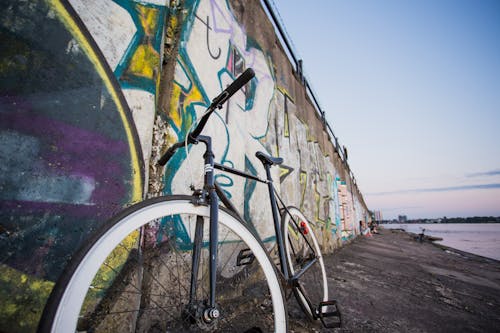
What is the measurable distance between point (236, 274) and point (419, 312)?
1997 millimetres

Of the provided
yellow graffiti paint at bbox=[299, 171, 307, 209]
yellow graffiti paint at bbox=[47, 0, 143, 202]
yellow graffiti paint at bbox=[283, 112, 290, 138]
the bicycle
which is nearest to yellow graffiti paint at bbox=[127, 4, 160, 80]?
yellow graffiti paint at bbox=[47, 0, 143, 202]

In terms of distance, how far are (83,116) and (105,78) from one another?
0.93 ft

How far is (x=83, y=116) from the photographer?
48.9 inches

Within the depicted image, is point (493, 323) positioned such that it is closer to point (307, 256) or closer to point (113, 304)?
point (307, 256)

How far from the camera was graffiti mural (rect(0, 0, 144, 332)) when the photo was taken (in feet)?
3.26

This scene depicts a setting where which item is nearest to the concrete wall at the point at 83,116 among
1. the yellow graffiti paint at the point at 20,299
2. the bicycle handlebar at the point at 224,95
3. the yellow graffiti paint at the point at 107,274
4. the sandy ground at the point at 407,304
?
the yellow graffiti paint at the point at 20,299

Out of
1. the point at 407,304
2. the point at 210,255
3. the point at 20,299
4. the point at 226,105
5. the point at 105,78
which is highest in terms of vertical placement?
the point at 226,105

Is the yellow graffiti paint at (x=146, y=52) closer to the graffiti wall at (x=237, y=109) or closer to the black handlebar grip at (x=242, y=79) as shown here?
the graffiti wall at (x=237, y=109)

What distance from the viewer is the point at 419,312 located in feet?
7.53

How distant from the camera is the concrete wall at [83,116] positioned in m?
1.01

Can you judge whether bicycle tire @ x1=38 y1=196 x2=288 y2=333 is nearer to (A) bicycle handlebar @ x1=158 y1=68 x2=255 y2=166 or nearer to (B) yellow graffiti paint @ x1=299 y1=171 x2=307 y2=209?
(A) bicycle handlebar @ x1=158 y1=68 x2=255 y2=166

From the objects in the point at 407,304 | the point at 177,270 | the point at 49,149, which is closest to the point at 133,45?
the point at 49,149

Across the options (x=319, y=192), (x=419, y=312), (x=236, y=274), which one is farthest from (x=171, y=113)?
(x=319, y=192)

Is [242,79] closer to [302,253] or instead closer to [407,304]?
[302,253]
